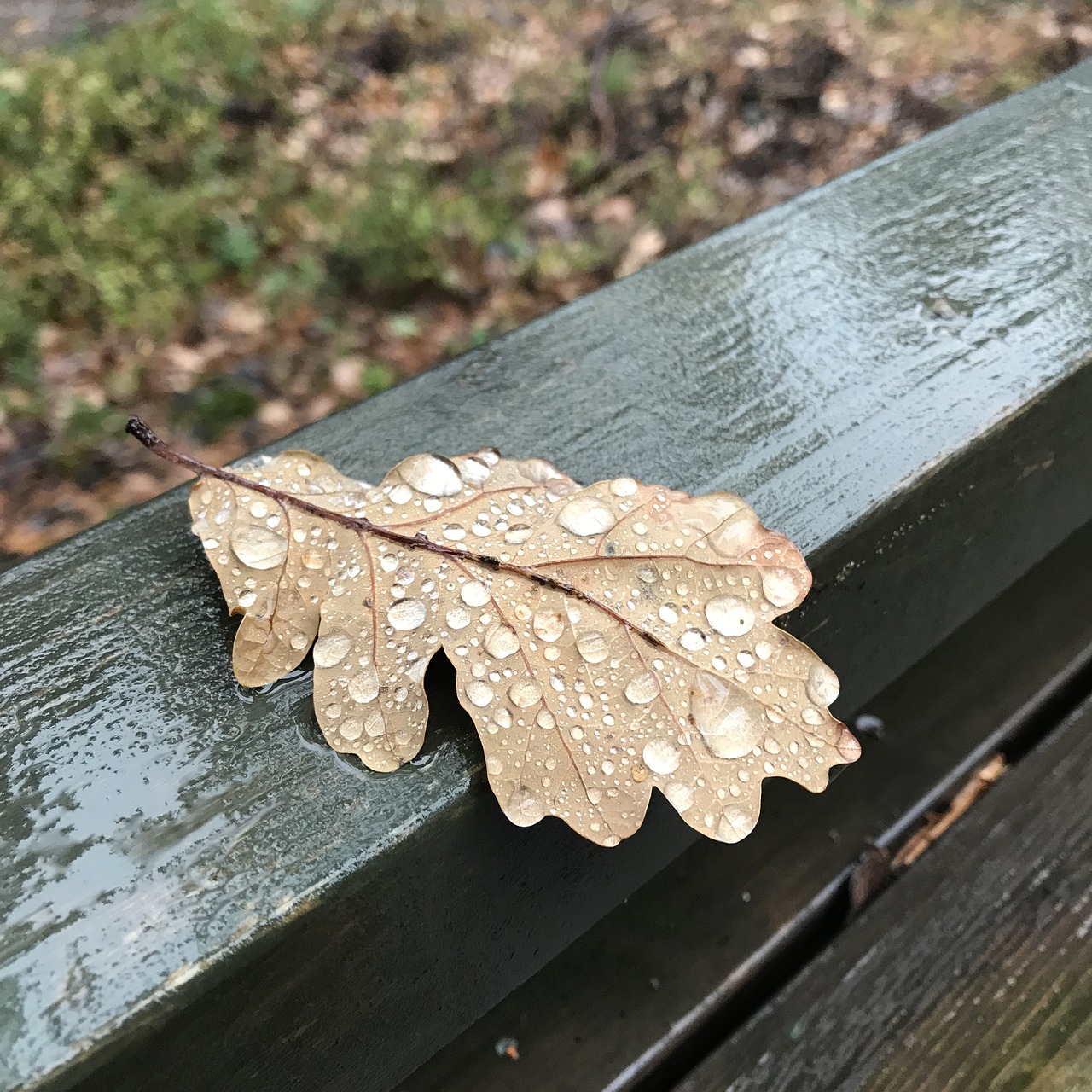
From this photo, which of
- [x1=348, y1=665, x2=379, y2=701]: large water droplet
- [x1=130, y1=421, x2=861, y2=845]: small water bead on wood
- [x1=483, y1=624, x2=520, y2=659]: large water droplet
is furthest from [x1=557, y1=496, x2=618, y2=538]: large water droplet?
[x1=348, y1=665, x2=379, y2=701]: large water droplet

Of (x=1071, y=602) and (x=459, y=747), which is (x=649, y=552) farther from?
(x=1071, y=602)

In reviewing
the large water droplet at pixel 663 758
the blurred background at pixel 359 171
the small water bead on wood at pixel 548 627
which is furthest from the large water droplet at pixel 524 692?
the blurred background at pixel 359 171

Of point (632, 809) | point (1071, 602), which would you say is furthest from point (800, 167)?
point (632, 809)

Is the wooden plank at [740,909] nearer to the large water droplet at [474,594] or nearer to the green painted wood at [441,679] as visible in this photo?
the green painted wood at [441,679]

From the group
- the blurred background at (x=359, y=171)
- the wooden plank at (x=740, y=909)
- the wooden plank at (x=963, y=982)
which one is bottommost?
the wooden plank at (x=740, y=909)

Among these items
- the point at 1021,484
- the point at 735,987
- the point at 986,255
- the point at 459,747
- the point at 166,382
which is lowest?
the point at 735,987

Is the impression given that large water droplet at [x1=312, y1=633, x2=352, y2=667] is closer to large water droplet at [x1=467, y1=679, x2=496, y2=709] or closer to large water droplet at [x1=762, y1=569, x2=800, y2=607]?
large water droplet at [x1=467, y1=679, x2=496, y2=709]

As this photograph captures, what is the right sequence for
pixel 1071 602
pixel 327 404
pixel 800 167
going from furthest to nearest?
Result: pixel 800 167, pixel 327 404, pixel 1071 602
